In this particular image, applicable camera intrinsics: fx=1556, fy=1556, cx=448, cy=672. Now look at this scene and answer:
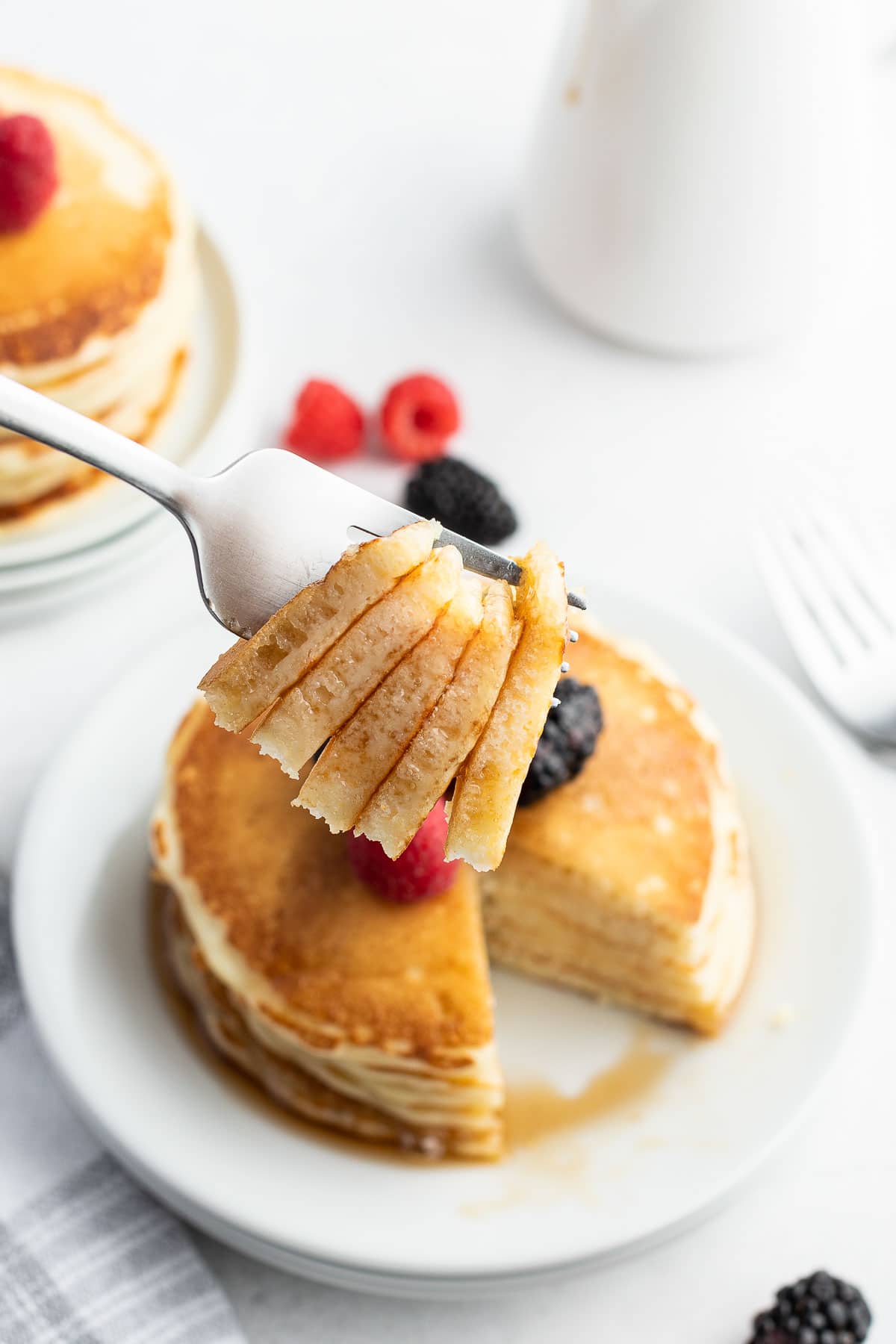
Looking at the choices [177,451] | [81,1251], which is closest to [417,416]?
[177,451]

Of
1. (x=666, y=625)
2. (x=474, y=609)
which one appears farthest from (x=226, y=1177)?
(x=666, y=625)

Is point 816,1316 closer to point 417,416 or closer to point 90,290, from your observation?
point 417,416

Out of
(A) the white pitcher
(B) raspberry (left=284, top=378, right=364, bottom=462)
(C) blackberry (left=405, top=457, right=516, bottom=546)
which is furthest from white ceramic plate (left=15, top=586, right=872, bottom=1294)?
(A) the white pitcher

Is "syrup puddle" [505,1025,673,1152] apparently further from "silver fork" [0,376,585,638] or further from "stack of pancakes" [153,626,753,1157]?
"silver fork" [0,376,585,638]

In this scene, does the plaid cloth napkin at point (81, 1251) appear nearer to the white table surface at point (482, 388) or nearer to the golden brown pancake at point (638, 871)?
the white table surface at point (482, 388)

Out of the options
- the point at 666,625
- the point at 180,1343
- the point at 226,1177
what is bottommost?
the point at 180,1343

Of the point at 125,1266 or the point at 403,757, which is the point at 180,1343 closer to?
the point at 125,1266

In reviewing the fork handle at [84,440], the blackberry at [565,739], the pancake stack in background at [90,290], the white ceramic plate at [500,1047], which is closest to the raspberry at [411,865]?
the blackberry at [565,739]
